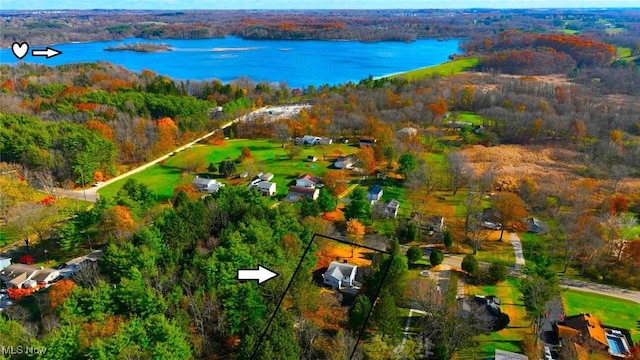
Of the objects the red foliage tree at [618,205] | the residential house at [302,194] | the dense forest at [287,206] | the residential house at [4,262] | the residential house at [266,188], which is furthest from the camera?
the residential house at [266,188]

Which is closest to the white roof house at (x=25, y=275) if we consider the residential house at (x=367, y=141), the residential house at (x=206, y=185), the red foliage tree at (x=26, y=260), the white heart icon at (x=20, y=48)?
the red foliage tree at (x=26, y=260)

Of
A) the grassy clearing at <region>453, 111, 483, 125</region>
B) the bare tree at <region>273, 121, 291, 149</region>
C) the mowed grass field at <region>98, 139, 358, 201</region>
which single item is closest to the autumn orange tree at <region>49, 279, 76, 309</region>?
the mowed grass field at <region>98, 139, 358, 201</region>

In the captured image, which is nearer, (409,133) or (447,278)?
(447,278)

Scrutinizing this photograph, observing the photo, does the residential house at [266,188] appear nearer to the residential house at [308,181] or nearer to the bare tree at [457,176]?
the residential house at [308,181]

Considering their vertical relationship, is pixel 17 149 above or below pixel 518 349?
above

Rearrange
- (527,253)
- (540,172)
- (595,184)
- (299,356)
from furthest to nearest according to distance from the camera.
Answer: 1. (540,172)
2. (595,184)
3. (527,253)
4. (299,356)

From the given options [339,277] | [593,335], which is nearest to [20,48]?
[339,277]

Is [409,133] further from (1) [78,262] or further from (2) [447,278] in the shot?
(1) [78,262]

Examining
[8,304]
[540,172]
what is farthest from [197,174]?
[540,172]
